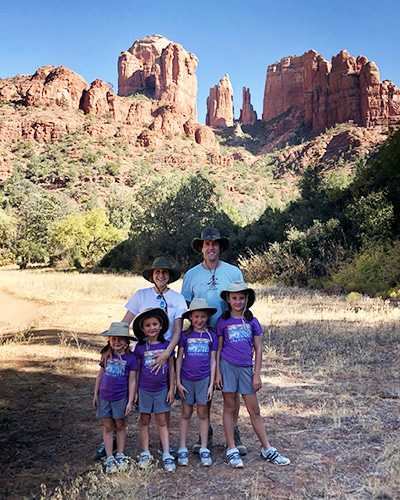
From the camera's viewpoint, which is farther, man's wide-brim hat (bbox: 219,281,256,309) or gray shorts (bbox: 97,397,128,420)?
man's wide-brim hat (bbox: 219,281,256,309)

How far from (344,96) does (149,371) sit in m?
100

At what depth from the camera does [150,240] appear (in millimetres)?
27719

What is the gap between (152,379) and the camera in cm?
315

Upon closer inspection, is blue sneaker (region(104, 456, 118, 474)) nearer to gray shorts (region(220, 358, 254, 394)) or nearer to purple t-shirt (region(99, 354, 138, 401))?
purple t-shirt (region(99, 354, 138, 401))

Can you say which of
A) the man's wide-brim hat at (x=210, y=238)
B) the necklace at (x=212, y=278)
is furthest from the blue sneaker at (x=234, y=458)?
the man's wide-brim hat at (x=210, y=238)

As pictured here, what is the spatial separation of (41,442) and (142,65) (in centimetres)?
15063

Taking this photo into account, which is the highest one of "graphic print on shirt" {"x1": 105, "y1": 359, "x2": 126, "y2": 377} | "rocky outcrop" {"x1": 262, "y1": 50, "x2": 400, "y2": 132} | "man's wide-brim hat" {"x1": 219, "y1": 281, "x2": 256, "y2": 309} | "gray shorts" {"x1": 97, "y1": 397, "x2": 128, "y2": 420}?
"rocky outcrop" {"x1": 262, "y1": 50, "x2": 400, "y2": 132}

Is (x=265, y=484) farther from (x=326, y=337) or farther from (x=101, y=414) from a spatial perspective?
(x=326, y=337)

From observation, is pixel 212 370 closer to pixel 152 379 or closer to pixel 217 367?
pixel 217 367

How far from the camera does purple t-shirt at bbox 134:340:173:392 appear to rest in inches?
124

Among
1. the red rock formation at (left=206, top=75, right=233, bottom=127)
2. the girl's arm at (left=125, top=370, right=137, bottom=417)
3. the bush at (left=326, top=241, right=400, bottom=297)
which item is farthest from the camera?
the red rock formation at (left=206, top=75, right=233, bottom=127)

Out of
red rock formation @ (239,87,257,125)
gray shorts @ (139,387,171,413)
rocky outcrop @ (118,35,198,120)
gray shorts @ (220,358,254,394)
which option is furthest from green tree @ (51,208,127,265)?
red rock formation @ (239,87,257,125)

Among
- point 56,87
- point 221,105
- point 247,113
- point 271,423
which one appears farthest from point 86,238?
point 221,105

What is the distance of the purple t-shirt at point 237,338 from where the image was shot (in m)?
3.22
